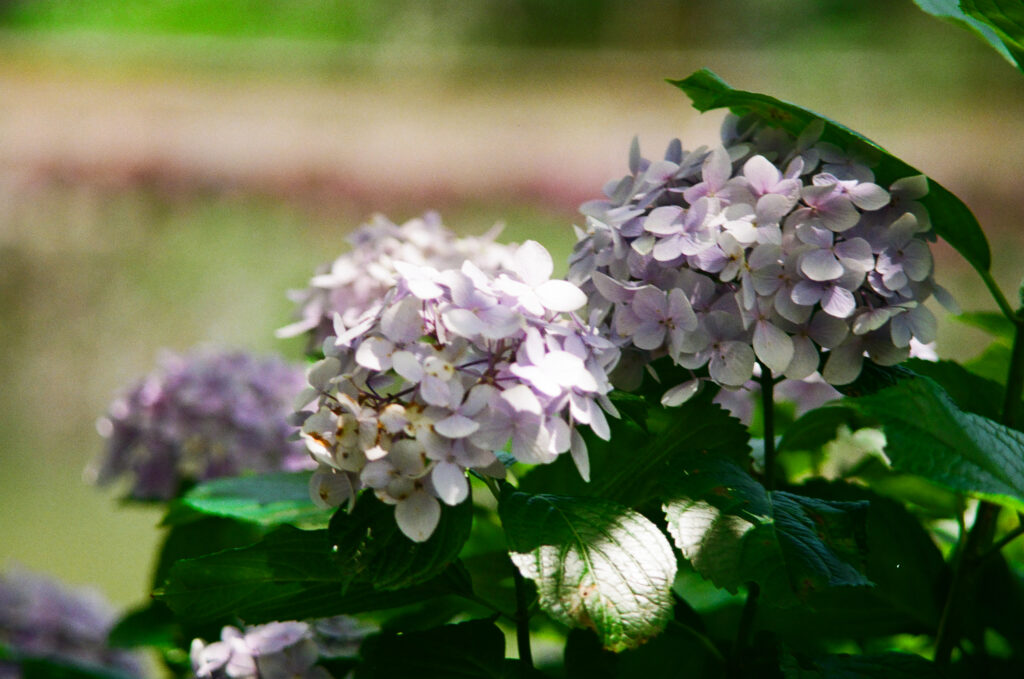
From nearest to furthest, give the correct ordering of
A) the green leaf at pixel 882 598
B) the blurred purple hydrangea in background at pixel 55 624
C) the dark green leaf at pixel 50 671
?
the green leaf at pixel 882 598
the dark green leaf at pixel 50 671
the blurred purple hydrangea in background at pixel 55 624

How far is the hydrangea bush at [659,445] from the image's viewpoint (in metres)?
0.39

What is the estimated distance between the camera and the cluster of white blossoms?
1.48ft

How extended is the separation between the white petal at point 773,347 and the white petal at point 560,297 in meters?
0.09

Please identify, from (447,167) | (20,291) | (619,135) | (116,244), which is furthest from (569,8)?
(20,291)

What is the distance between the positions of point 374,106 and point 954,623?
12.5 feet

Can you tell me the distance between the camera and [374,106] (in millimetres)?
4066

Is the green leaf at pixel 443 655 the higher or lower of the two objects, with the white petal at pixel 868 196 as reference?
lower

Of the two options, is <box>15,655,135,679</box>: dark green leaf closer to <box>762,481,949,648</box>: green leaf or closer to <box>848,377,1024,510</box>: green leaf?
<box>762,481,949,648</box>: green leaf

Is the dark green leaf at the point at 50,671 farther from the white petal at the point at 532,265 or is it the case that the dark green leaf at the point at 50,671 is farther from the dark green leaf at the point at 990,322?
the dark green leaf at the point at 990,322

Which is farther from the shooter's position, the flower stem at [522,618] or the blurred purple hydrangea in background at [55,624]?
the blurred purple hydrangea in background at [55,624]

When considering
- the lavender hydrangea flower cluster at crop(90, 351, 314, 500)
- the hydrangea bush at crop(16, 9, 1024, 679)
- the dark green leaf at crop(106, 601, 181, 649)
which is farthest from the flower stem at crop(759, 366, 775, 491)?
the dark green leaf at crop(106, 601, 181, 649)

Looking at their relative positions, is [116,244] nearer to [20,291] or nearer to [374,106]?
[20,291]

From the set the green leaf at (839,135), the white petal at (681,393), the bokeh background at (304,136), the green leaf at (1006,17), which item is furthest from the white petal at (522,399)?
the bokeh background at (304,136)

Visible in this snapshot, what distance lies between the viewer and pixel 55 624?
1.07 metres
